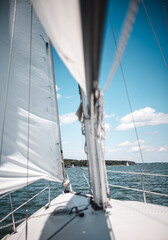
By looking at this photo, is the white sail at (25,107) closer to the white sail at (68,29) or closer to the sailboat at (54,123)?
the sailboat at (54,123)

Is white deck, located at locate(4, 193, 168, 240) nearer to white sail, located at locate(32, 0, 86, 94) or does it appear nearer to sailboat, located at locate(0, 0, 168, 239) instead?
sailboat, located at locate(0, 0, 168, 239)

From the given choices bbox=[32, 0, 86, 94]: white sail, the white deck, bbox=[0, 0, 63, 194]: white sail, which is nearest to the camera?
bbox=[32, 0, 86, 94]: white sail

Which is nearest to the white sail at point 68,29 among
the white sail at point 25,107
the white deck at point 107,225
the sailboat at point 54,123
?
the sailboat at point 54,123

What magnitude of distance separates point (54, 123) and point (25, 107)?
822 millimetres

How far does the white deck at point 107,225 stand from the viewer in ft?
4.56

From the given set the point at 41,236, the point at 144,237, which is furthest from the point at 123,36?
the point at 41,236

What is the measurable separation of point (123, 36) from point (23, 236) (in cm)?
240

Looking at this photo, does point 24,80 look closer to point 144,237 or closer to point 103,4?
point 103,4

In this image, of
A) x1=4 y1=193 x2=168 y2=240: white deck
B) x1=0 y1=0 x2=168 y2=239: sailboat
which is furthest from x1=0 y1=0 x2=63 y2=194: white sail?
x1=4 y1=193 x2=168 y2=240: white deck

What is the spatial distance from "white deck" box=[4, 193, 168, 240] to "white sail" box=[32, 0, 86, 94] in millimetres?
1726

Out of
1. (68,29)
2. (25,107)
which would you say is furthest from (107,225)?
(25,107)

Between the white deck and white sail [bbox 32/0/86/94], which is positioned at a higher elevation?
white sail [bbox 32/0/86/94]

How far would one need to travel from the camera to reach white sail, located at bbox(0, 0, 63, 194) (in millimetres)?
2375

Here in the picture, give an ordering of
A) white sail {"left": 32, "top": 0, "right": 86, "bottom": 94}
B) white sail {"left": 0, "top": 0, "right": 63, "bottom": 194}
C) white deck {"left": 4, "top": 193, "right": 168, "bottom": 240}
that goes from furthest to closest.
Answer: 1. white sail {"left": 0, "top": 0, "right": 63, "bottom": 194}
2. white deck {"left": 4, "top": 193, "right": 168, "bottom": 240}
3. white sail {"left": 32, "top": 0, "right": 86, "bottom": 94}
